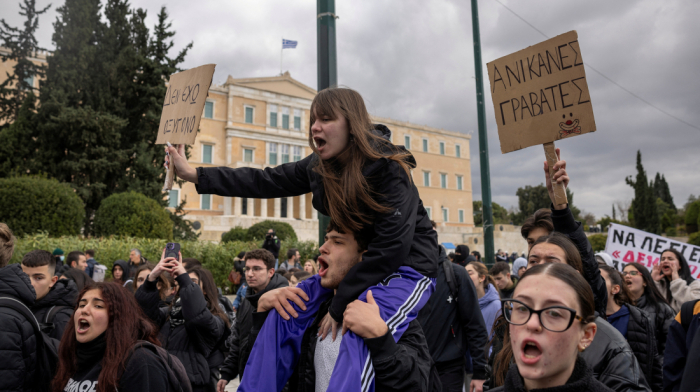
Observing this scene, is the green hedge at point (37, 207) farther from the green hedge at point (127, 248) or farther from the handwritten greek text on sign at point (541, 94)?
the handwritten greek text on sign at point (541, 94)

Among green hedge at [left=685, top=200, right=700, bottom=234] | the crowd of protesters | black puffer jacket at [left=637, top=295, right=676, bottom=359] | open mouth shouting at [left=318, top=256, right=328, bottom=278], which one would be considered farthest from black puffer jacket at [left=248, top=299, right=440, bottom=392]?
green hedge at [left=685, top=200, right=700, bottom=234]

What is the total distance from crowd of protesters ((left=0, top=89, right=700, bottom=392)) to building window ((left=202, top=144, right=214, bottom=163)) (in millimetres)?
43111

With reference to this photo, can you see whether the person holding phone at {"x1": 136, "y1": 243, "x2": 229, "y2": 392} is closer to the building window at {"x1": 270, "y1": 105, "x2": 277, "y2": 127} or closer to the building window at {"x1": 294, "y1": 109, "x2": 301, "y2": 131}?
the building window at {"x1": 270, "y1": 105, "x2": 277, "y2": 127}

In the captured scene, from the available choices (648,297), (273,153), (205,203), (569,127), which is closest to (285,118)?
(273,153)

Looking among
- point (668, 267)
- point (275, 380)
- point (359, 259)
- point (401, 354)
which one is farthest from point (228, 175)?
point (668, 267)

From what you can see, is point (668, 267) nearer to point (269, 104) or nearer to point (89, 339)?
point (89, 339)

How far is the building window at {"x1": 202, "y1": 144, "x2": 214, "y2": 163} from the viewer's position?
45831 mm

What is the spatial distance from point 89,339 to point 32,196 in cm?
1673

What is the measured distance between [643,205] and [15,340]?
1813 inches

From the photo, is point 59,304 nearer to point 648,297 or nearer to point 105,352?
point 105,352

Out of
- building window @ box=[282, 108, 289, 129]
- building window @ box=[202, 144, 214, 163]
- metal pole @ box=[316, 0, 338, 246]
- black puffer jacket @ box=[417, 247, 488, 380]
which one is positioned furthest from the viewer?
building window @ box=[282, 108, 289, 129]

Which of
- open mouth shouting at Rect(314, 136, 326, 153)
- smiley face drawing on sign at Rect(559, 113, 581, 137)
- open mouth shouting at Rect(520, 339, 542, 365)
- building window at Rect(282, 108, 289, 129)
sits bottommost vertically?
open mouth shouting at Rect(520, 339, 542, 365)

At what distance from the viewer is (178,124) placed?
3326 mm

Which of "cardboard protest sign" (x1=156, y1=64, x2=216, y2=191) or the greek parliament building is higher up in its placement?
the greek parliament building
